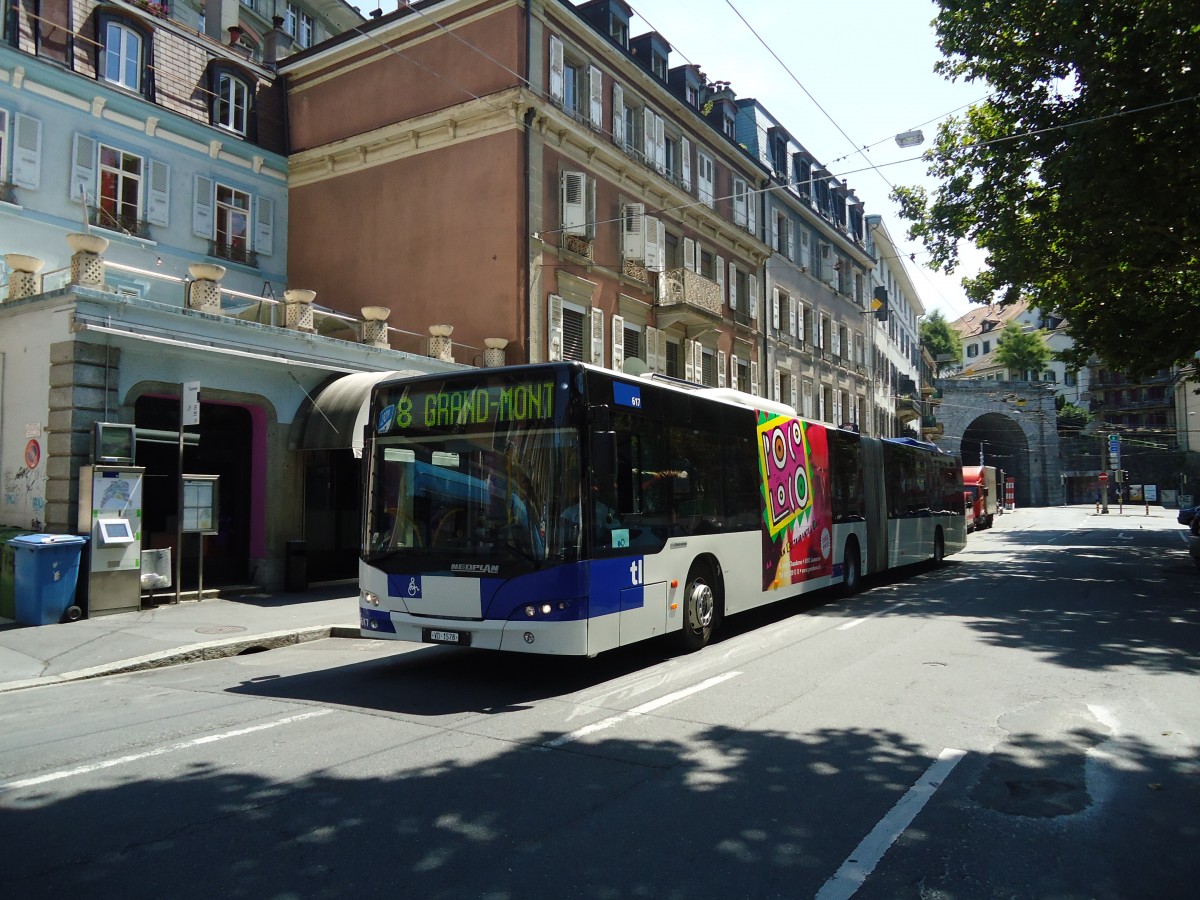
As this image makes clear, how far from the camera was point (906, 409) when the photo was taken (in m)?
Answer: 54.4

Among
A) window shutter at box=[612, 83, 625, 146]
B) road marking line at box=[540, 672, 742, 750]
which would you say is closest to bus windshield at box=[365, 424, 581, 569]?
road marking line at box=[540, 672, 742, 750]

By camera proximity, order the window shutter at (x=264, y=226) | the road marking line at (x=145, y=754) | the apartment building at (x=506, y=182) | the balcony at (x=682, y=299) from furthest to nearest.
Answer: the balcony at (x=682, y=299), the window shutter at (x=264, y=226), the apartment building at (x=506, y=182), the road marking line at (x=145, y=754)

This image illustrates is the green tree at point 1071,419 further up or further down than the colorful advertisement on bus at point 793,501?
further up

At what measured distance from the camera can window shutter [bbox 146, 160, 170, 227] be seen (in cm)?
1933

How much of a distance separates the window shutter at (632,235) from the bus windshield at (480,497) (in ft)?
52.1

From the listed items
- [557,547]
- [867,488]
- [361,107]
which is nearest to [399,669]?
[557,547]

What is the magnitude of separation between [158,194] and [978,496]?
123 feet

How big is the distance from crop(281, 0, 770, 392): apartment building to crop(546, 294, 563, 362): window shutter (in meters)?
0.05

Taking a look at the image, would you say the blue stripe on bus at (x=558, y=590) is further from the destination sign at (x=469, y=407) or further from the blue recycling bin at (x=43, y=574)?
the blue recycling bin at (x=43, y=574)

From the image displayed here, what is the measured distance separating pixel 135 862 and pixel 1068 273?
1980cm

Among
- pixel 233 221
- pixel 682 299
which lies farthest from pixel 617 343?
pixel 233 221

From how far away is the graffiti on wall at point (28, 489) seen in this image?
12.5 meters

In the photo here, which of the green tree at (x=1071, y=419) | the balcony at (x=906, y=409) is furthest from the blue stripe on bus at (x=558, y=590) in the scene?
the green tree at (x=1071, y=419)

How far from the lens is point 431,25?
20953 millimetres
